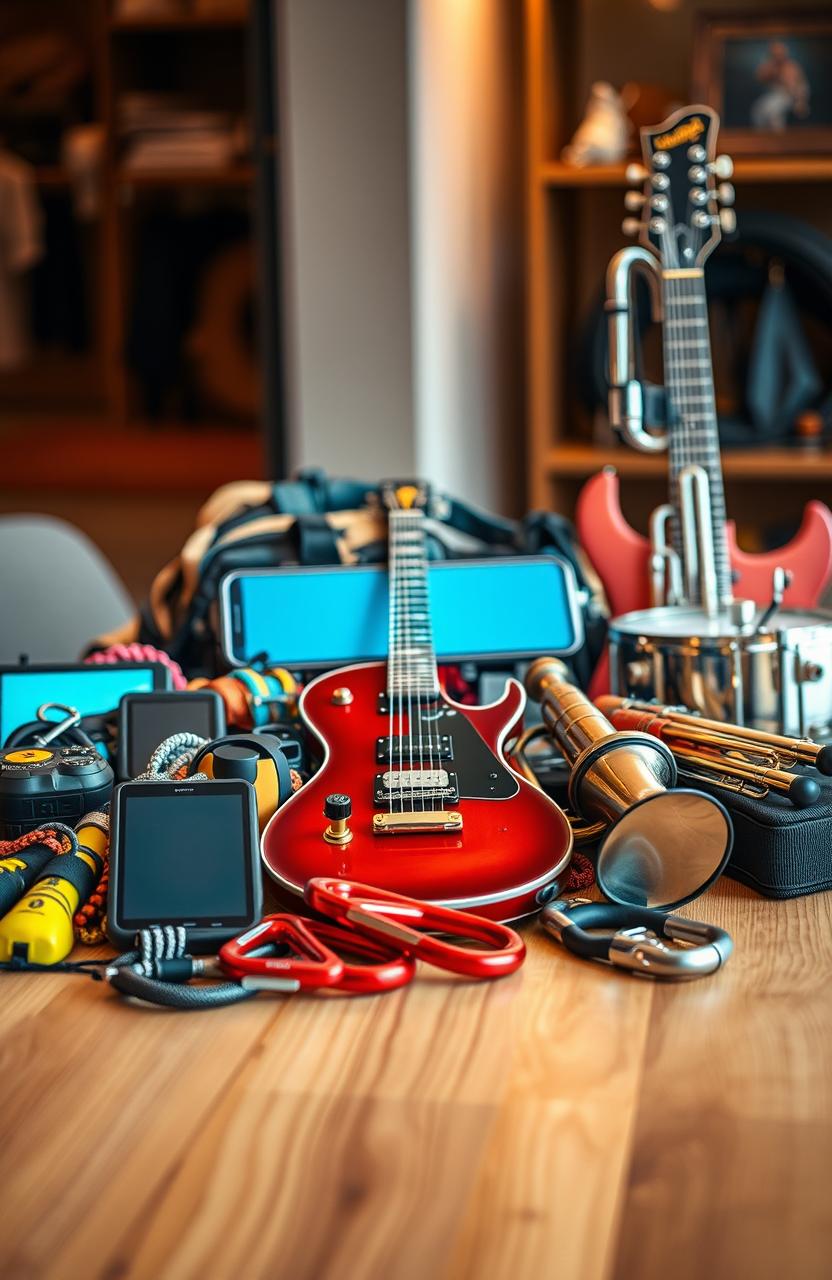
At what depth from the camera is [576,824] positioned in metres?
0.96

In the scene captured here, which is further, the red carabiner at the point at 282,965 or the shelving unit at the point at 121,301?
the shelving unit at the point at 121,301

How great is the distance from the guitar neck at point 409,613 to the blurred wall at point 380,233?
88 centimetres

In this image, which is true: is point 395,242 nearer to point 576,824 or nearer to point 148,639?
point 148,639

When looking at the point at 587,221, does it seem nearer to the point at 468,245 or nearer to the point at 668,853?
the point at 468,245

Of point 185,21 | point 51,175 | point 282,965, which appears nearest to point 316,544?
point 282,965

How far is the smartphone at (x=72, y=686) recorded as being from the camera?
44.5 inches

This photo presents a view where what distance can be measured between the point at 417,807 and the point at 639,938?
0.59ft

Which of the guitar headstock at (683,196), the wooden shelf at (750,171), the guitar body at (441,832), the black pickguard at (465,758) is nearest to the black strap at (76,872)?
the guitar body at (441,832)

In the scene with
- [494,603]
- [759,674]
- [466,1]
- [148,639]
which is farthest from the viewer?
[466,1]

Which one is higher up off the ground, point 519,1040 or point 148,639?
point 148,639

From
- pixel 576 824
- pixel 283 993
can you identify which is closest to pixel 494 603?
pixel 576 824

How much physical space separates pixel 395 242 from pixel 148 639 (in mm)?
1004

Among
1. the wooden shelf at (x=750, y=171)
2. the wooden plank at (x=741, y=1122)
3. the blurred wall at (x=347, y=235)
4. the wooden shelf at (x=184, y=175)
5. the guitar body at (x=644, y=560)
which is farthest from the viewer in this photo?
the wooden shelf at (x=184, y=175)

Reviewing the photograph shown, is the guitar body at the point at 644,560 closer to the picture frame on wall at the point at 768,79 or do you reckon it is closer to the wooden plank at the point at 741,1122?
the wooden plank at the point at 741,1122
